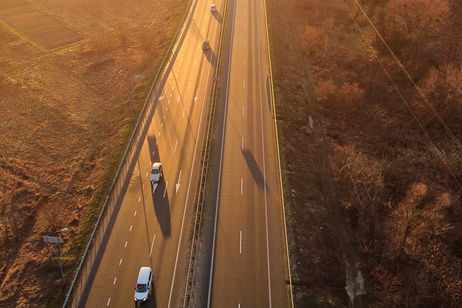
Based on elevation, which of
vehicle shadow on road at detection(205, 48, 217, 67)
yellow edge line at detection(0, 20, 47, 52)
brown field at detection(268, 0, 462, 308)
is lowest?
brown field at detection(268, 0, 462, 308)

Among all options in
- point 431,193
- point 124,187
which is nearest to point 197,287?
point 124,187

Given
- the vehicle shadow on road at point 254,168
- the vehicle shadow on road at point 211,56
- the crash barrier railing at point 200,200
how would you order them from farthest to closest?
the vehicle shadow on road at point 211,56 → the vehicle shadow on road at point 254,168 → the crash barrier railing at point 200,200

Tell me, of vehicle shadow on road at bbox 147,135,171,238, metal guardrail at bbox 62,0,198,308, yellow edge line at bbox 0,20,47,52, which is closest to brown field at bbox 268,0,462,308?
vehicle shadow on road at bbox 147,135,171,238

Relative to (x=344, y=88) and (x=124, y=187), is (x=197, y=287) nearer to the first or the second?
(x=124, y=187)

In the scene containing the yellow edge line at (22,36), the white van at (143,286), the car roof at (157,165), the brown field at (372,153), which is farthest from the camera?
the yellow edge line at (22,36)

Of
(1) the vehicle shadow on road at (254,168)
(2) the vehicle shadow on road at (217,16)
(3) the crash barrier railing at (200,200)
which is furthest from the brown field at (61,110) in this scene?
(1) the vehicle shadow on road at (254,168)

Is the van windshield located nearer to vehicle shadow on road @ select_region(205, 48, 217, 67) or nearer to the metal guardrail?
the metal guardrail

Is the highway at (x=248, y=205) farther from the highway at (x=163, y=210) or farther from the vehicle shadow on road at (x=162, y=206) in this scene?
the vehicle shadow on road at (x=162, y=206)
